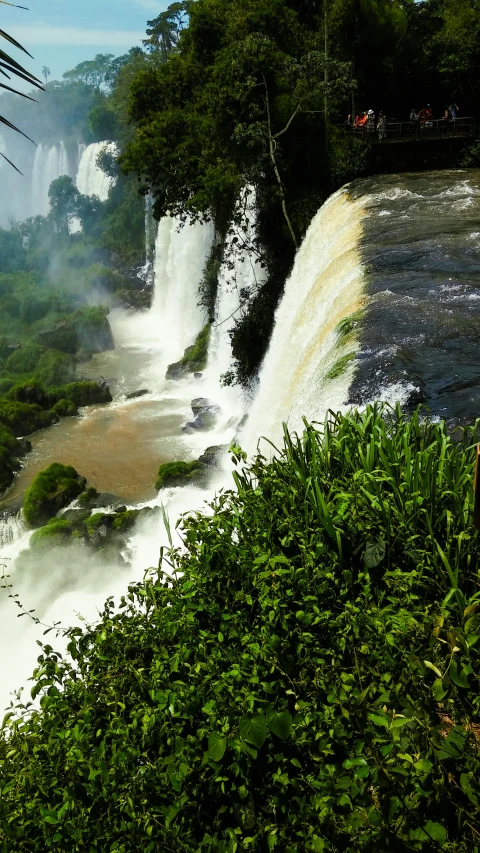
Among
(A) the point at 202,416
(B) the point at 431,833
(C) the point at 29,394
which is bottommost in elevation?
(A) the point at 202,416

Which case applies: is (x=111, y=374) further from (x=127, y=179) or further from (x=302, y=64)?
(x=127, y=179)

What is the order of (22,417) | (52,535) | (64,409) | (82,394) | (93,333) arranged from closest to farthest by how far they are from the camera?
1. (52,535)
2. (22,417)
3. (64,409)
4. (82,394)
5. (93,333)

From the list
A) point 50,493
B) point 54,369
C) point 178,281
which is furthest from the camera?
point 178,281

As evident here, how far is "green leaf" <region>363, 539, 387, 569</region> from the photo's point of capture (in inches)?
146

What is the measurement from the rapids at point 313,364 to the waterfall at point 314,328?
0.04 meters

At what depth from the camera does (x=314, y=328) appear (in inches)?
385

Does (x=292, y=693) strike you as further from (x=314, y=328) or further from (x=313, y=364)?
(x=314, y=328)

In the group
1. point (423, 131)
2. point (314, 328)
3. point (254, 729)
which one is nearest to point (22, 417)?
point (314, 328)

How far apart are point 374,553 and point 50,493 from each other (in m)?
10.6

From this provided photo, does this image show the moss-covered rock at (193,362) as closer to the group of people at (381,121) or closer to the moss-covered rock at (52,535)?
the group of people at (381,121)

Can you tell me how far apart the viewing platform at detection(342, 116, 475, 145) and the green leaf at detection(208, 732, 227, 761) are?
52.1 feet

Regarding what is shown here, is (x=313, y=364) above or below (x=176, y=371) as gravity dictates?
above

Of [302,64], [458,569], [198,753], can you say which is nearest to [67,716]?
[198,753]

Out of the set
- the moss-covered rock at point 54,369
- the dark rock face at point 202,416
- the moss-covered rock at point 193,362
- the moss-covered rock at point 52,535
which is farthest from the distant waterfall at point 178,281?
the moss-covered rock at point 52,535
